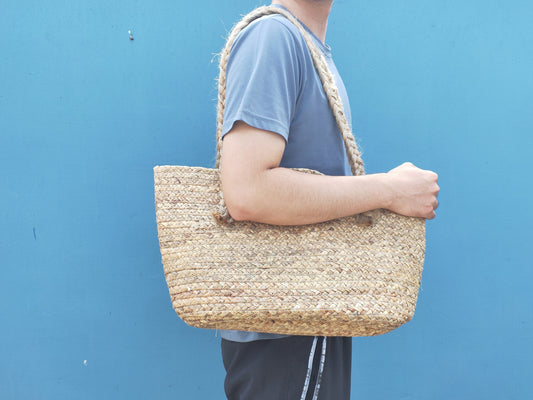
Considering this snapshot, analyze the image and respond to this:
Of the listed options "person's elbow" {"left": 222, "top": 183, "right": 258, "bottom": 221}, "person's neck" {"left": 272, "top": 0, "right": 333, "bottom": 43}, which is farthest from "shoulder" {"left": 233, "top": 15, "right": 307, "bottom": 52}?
"person's elbow" {"left": 222, "top": 183, "right": 258, "bottom": 221}

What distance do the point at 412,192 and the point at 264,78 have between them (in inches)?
15.6

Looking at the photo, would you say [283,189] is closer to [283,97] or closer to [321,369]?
[283,97]

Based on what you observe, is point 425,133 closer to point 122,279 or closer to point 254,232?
point 254,232

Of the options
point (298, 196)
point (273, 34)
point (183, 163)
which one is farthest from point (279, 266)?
point (183, 163)

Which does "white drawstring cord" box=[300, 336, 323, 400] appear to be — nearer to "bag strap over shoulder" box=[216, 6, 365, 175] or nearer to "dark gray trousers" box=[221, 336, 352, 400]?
"dark gray trousers" box=[221, 336, 352, 400]

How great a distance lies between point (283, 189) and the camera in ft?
2.70

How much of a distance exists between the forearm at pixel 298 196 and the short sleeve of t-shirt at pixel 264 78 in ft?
0.29

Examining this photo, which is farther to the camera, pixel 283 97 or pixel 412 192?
pixel 412 192

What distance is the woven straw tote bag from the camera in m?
0.81

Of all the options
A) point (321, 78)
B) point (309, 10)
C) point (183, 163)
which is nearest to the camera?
point (321, 78)

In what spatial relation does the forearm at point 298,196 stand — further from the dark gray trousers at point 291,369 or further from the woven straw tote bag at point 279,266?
the dark gray trousers at point 291,369

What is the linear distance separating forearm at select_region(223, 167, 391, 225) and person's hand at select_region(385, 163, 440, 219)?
36 mm

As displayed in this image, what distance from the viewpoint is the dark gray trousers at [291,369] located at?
34.8 inches

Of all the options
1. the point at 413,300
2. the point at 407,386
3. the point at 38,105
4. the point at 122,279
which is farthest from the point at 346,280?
the point at 38,105
